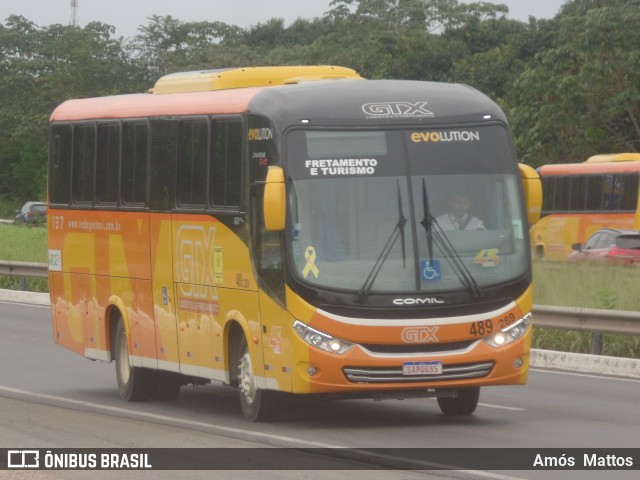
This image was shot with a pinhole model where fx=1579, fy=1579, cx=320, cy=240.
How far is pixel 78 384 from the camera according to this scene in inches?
682

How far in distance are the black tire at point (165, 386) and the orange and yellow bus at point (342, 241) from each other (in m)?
1.14

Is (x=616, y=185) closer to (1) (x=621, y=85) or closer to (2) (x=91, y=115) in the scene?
(1) (x=621, y=85)

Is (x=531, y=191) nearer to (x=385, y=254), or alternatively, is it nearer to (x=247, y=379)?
(x=385, y=254)

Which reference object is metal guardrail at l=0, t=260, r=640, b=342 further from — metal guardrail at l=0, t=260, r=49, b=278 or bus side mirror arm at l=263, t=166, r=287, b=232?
metal guardrail at l=0, t=260, r=49, b=278

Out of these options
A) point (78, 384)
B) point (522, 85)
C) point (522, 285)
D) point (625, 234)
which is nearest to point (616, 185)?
point (625, 234)

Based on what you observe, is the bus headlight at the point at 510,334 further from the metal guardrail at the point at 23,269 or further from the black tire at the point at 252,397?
the metal guardrail at the point at 23,269

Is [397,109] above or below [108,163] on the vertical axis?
above

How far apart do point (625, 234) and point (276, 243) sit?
24375mm

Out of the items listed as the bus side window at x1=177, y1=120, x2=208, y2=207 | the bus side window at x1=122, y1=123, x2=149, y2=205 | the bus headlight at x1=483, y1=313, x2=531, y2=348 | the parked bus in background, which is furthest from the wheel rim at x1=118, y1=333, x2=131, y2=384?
the parked bus in background

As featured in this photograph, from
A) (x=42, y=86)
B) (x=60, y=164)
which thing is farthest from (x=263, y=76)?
(x=42, y=86)

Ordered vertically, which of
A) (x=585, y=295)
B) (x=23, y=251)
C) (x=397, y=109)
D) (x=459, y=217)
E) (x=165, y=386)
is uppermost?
(x=397, y=109)

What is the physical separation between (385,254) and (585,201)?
33052mm

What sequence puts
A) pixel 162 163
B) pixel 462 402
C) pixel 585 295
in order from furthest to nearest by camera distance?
1. pixel 585 295
2. pixel 162 163
3. pixel 462 402

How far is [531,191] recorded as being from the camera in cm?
1315
